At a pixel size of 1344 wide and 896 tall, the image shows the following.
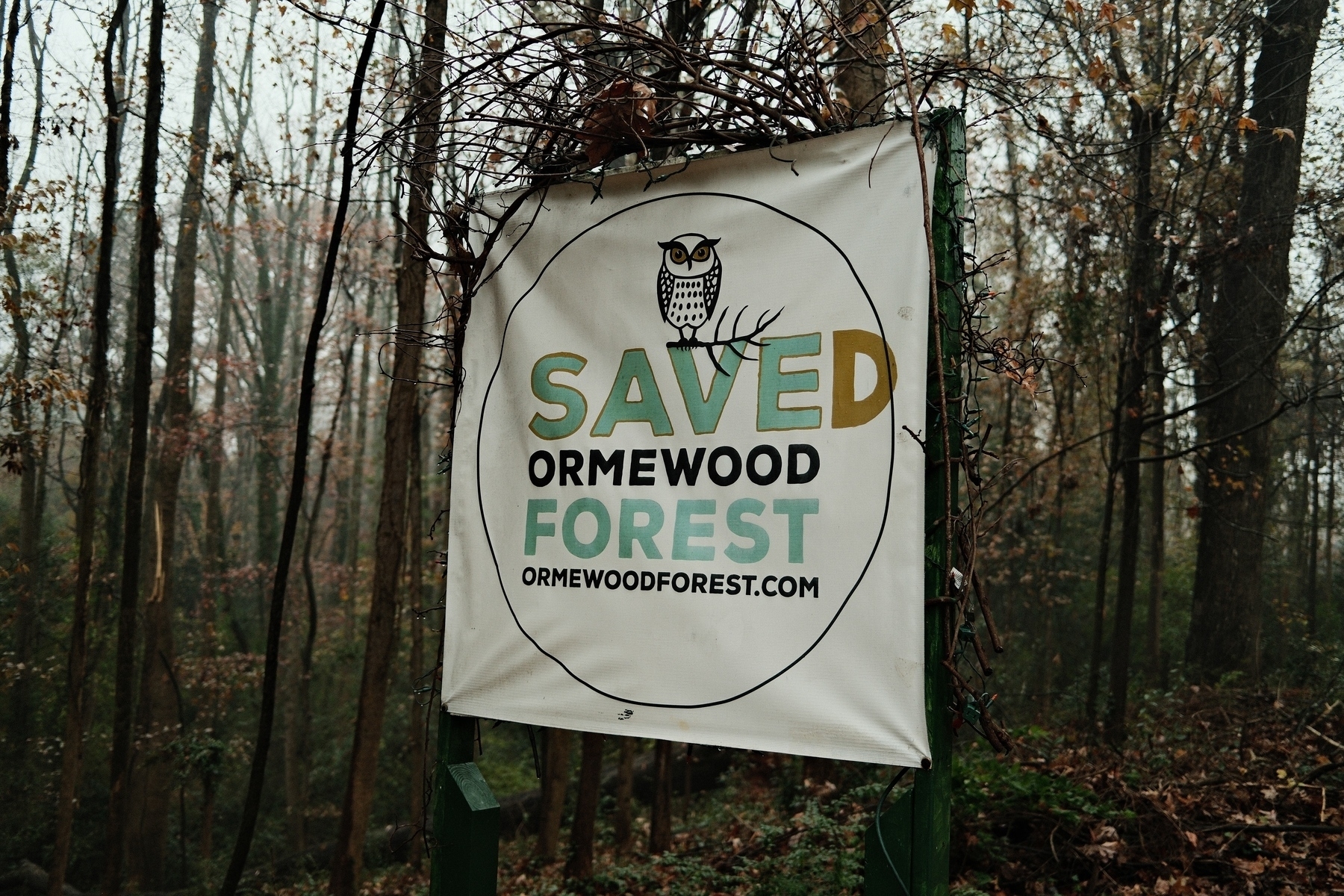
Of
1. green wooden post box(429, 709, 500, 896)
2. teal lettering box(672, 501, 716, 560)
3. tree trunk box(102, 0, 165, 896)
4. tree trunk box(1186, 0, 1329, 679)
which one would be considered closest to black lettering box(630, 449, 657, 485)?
teal lettering box(672, 501, 716, 560)

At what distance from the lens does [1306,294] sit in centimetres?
948

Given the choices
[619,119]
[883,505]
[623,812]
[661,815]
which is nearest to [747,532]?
[883,505]

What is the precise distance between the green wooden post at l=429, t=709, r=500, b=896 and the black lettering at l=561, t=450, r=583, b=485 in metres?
0.94

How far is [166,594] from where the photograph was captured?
1342cm

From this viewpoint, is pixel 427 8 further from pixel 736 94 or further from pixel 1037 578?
pixel 1037 578

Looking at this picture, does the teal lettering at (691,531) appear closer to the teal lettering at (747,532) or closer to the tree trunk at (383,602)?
the teal lettering at (747,532)

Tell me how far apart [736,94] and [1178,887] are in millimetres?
4115

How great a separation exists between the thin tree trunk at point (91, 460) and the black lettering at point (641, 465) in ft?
16.8

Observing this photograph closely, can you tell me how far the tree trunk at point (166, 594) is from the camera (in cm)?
1301

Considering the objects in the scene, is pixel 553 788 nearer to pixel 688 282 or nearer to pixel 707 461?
pixel 707 461

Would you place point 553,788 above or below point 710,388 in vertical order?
below

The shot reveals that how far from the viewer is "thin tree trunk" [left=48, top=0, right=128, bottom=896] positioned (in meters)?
6.71

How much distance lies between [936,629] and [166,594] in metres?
13.5

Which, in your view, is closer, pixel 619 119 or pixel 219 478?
pixel 619 119
